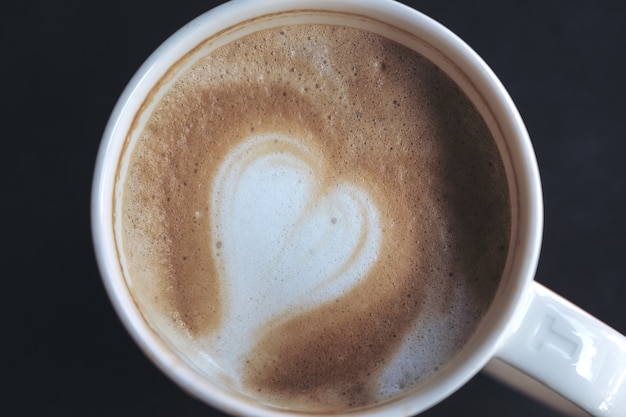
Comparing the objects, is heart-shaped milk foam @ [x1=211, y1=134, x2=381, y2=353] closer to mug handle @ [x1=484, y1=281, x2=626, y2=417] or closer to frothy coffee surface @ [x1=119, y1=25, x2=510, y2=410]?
frothy coffee surface @ [x1=119, y1=25, x2=510, y2=410]

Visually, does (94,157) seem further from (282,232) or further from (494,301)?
(494,301)

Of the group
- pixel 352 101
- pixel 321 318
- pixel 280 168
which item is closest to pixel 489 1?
pixel 352 101

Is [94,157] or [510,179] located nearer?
[510,179]

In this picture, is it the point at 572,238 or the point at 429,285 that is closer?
the point at 429,285

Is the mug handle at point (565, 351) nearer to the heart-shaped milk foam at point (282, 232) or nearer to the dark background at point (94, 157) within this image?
the heart-shaped milk foam at point (282, 232)

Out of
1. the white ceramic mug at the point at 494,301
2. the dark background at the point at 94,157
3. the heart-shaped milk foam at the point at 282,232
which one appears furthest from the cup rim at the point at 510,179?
the dark background at the point at 94,157

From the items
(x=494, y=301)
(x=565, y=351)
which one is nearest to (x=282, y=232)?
(x=494, y=301)

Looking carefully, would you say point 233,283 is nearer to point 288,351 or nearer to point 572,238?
point 288,351

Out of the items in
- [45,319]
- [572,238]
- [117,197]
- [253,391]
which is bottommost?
[253,391]
